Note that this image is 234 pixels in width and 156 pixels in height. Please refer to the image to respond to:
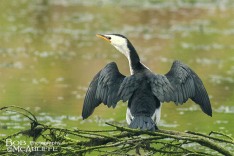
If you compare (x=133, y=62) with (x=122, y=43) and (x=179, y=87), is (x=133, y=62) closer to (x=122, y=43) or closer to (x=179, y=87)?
(x=122, y=43)

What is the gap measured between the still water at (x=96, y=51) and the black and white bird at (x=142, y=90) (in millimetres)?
3084

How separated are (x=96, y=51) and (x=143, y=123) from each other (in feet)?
40.2

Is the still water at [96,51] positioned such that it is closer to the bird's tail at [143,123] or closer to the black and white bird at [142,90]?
the black and white bird at [142,90]

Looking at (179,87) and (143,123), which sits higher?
(179,87)

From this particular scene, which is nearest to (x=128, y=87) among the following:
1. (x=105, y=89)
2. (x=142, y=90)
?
(x=142, y=90)

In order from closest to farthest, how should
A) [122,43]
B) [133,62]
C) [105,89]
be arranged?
[105,89]
[133,62]
[122,43]

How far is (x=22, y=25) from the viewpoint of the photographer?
2355cm

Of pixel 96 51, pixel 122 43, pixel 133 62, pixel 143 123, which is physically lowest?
pixel 143 123

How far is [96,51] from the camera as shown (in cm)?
1934

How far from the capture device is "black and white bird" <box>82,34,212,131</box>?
24.7ft

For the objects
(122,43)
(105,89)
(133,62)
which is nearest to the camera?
(105,89)

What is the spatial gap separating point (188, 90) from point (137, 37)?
13.8 m

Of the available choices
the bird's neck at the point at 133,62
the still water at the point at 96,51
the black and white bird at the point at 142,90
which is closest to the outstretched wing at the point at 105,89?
the black and white bird at the point at 142,90

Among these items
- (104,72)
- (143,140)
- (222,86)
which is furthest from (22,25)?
(143,140)
